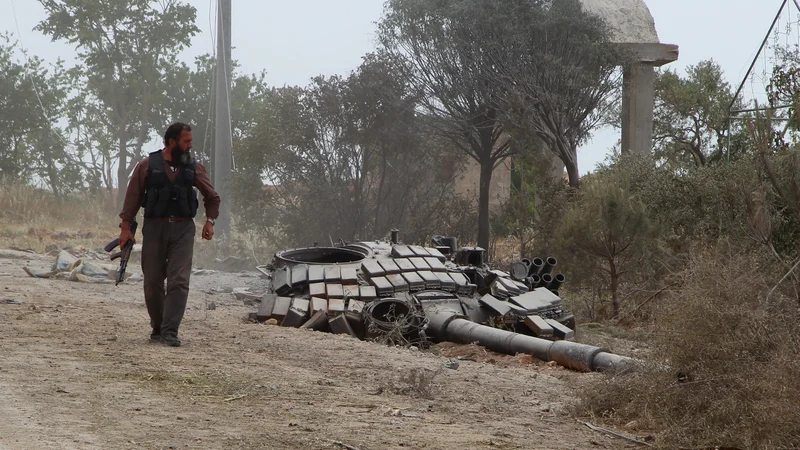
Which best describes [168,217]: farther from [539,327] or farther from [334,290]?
[539,327]

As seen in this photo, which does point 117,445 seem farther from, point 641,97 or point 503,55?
point 641,97

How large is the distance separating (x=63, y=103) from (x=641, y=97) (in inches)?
883

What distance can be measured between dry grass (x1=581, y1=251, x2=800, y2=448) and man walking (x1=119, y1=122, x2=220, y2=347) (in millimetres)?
3895

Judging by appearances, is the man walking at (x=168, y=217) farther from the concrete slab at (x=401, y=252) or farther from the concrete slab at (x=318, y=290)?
the concrete slab at (x=401, y=252)

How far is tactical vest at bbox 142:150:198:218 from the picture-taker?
28.4 feet

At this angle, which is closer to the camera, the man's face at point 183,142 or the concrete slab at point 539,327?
the man's face at point 183,142

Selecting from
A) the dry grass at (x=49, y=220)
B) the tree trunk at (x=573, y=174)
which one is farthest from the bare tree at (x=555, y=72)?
the dry grass at (x=49, y=220)

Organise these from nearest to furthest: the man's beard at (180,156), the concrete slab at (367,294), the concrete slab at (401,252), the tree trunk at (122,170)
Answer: the man's beard at (180,156), the concrete slab at (367,294), the concrete slab at (401,252), the tree trunk at (122,170)

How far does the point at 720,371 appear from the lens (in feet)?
19.4

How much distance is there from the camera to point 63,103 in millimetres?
38781

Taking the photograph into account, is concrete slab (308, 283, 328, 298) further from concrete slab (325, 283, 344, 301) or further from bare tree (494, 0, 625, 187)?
bare tree (494, 0, 625, 187)

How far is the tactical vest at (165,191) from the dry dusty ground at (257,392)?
1164mm

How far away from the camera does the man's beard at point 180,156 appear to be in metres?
8.75

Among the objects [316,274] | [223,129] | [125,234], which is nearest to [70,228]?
[223,129]
